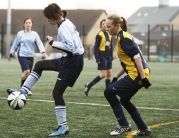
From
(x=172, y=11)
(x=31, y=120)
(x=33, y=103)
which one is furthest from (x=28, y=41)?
(x=172, y=11)

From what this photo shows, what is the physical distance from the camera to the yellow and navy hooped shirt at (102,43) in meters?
14.6

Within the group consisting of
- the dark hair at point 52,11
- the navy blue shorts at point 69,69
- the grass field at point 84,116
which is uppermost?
the dark hair at point 52,11

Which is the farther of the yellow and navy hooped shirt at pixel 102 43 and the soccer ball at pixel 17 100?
the yellow and navy hooped shirt at pixel 102 43

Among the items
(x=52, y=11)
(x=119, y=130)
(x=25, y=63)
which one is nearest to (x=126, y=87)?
(x=119, y=130)

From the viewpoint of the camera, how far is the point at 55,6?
7848 millimetres

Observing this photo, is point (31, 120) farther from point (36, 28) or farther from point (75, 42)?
point (36, 28)

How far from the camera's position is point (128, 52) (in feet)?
24.9

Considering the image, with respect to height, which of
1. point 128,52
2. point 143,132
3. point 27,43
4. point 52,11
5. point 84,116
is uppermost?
point 52,11

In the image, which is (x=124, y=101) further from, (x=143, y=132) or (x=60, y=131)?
(x=60, y=131)

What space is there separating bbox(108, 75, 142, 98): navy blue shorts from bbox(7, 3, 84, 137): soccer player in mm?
670

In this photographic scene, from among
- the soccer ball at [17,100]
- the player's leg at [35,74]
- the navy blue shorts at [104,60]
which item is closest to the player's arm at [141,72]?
the player's leg at [35,74]

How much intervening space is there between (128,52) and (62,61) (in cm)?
107

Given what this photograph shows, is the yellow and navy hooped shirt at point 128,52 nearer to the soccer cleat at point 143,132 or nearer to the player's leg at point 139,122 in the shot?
the player's leg at point 139,122

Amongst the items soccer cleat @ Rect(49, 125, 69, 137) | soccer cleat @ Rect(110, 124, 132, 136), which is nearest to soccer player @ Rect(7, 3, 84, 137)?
soccer cleat @ Rect(49, 125, 69, 137)
